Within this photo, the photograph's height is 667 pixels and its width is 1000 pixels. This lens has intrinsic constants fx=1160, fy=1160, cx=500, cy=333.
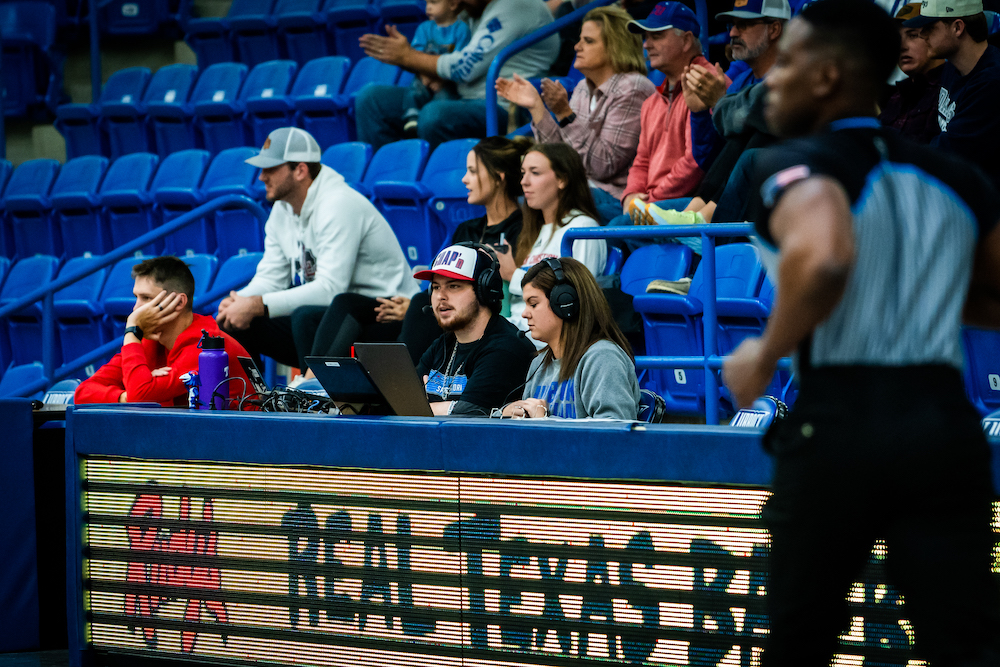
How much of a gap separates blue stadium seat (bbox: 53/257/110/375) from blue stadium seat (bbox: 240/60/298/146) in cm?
173

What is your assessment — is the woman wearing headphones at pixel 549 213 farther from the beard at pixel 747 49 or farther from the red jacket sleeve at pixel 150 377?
the red jacket sleeve at pixel 150 377

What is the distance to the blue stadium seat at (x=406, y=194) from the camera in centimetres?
741

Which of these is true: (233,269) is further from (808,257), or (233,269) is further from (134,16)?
(808,257)

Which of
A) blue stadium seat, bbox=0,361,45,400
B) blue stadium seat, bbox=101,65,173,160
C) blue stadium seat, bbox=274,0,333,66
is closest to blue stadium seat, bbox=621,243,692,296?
blue stadium seat, bbox=0,361,45,400

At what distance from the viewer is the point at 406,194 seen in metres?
7.39

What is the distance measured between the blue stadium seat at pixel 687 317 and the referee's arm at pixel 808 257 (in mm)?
3306

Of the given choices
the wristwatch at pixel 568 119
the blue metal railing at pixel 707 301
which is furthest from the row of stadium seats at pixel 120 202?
the blue metal railing at pixel 707 301

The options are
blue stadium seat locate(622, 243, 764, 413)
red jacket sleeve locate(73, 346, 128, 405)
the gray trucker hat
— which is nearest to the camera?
red jacket sleeve locate(73, 346, 128, 405)

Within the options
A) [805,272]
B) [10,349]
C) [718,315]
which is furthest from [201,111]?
[805,272]

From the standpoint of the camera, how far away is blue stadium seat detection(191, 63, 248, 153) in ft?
32.3

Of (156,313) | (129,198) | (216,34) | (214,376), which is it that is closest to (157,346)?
(156,313)

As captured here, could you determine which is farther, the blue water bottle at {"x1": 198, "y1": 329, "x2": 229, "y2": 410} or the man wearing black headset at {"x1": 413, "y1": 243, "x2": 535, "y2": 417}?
the man wearing black headset at {"x1": 413, "y1": 243, "x2": 535, "y2": 417}

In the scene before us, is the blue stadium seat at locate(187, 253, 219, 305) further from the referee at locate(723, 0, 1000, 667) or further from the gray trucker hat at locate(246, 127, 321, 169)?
the referee at locate(723, 0, 1000, 667)

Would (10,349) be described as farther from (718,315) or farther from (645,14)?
(718,315)
